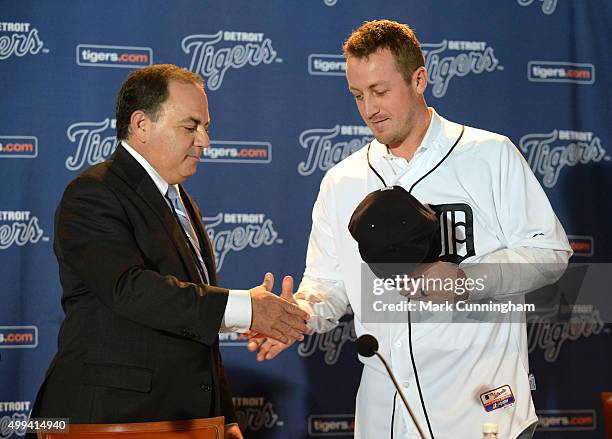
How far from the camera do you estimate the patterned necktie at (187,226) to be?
2.67 meters

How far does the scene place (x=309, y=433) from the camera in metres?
4.23

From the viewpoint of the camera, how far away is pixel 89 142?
4191 millimetres

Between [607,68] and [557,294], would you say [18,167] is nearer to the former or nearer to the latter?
[557,294]

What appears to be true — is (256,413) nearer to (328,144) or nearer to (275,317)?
(328,144)

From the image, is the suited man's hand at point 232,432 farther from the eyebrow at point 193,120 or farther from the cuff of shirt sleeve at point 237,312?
the eyebrow at point 193,120

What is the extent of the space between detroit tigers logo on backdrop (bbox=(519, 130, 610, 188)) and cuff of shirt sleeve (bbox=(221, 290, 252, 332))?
8.23ft

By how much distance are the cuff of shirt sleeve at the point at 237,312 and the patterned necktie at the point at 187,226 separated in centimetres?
18

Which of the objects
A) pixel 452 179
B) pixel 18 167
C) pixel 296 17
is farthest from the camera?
pixel 296 17

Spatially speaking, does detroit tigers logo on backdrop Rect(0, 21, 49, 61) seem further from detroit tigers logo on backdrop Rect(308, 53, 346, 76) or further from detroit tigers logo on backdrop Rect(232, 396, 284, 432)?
detroit tigers logo on backdrop Rect(232, 396, 284, 432)

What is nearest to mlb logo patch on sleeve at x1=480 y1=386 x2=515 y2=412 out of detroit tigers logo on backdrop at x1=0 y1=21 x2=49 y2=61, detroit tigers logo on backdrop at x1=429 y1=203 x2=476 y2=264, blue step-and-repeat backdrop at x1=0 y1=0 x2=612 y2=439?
detroit tigers logo on backdrop at x1=429 y1=203 x2=476 y2=264

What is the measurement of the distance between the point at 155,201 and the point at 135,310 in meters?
0.38

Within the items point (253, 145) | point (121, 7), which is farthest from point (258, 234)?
point (121, 7)

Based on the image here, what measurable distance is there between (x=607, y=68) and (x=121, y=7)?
107 inches

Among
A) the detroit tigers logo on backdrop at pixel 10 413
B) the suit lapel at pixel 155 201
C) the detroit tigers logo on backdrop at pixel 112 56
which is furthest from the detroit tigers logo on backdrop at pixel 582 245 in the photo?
the detroit tigers logo on backdrop at pixel 10 413
